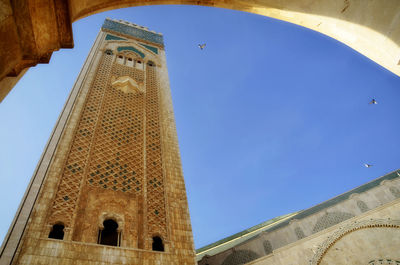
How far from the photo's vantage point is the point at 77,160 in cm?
417

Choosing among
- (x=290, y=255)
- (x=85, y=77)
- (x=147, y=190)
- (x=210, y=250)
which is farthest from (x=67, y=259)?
(x=210, y=250)

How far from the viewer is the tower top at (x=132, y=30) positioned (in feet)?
30.4

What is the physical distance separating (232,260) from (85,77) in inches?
268

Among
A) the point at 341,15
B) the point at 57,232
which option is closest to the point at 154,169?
the point at 57,232

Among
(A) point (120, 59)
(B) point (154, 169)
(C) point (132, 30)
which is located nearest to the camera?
(B) point (154, 169)

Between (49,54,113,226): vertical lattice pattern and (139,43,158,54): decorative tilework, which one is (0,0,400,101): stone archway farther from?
(139,43,158,54): decorative tilework

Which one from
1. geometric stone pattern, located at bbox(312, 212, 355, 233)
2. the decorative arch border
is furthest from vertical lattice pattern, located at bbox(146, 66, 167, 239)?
geometric stone pattern, located at bbox(312, 212, 355, 233)

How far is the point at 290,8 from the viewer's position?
4.48ft

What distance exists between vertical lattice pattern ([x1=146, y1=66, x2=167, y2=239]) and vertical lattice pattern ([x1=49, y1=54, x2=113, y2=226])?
104cm

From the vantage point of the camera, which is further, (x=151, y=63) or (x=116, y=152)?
(x=151, y=63)

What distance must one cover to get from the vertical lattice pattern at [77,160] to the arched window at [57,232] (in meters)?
0.06

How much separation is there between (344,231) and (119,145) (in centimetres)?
521

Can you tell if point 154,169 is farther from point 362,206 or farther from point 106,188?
point 362,206

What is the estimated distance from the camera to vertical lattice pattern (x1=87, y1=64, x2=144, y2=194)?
416cm
